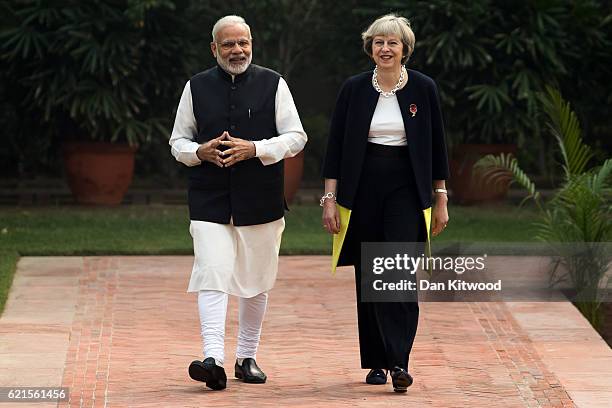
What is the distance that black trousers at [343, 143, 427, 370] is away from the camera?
22.3 ft

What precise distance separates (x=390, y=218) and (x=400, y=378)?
2.48 ft

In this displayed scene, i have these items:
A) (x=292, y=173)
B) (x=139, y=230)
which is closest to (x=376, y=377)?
(x=139, y=230)

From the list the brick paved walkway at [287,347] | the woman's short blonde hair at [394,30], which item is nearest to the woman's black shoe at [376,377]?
the brick paved walkway at [287,347]

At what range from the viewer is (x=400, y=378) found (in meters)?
6.74

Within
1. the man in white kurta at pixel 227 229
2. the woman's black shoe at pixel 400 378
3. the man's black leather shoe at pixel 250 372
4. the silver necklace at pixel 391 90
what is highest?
the silver necklace at pixel 391 90

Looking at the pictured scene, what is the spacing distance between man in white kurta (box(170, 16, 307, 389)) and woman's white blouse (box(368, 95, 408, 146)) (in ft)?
1.21

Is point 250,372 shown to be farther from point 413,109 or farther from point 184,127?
point 413,109

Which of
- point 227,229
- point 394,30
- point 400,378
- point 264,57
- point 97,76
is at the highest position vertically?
point 394,30

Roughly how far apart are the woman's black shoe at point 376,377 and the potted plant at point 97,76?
23.5 feet

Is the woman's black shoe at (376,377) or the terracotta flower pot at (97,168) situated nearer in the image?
the woman's black shoe at (376,377)

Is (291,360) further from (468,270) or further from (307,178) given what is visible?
(307,178)

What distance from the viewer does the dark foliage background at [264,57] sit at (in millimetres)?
13844

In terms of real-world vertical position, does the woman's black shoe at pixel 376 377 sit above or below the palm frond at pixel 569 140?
below

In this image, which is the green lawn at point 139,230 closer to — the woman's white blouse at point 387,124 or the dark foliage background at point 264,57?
the dark foliage background at point 264,57
